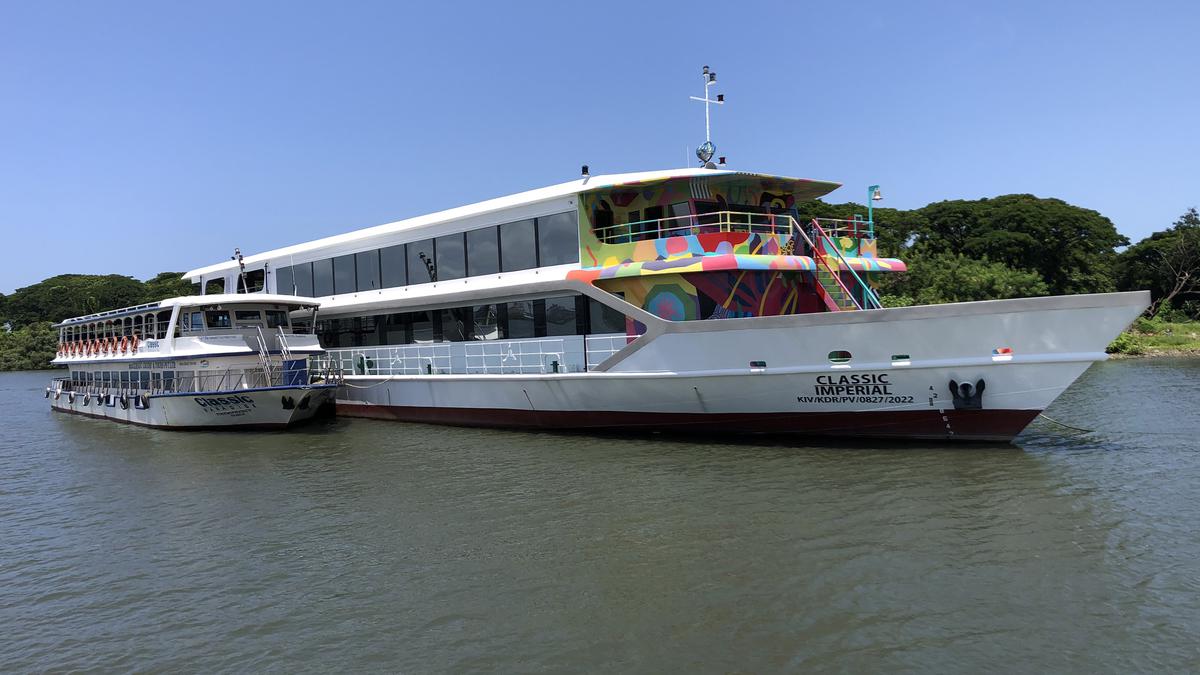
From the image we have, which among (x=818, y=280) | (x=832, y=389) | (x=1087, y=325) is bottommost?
(x=832, y=389)

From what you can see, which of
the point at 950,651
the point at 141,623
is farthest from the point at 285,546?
the point at 950,651

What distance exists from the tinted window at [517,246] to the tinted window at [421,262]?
2.71 m

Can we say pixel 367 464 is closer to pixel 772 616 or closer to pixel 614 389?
pixel 614 389

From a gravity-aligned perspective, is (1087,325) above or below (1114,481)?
above

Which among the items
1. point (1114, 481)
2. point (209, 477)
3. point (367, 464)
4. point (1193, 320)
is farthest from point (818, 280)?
point (1193, 320)

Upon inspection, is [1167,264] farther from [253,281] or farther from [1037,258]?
[253,281]

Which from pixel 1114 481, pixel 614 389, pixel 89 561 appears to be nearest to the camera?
pixel 89 561

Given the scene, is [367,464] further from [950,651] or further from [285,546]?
[950,651]

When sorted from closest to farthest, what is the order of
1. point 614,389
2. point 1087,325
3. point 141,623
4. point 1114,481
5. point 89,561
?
point 141,623, point 89,561, point 1114,481, point 1087,325, point 614,389

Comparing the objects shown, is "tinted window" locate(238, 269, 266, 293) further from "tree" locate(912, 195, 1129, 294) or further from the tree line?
"tree" locate(912, 195, 1129, 294)

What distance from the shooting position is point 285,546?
9.36 meters

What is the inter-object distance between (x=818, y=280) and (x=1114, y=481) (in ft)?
22.1

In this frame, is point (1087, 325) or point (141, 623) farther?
point (1087, 325)

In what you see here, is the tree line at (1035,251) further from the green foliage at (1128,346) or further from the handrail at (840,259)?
the handrail at (840,259)
